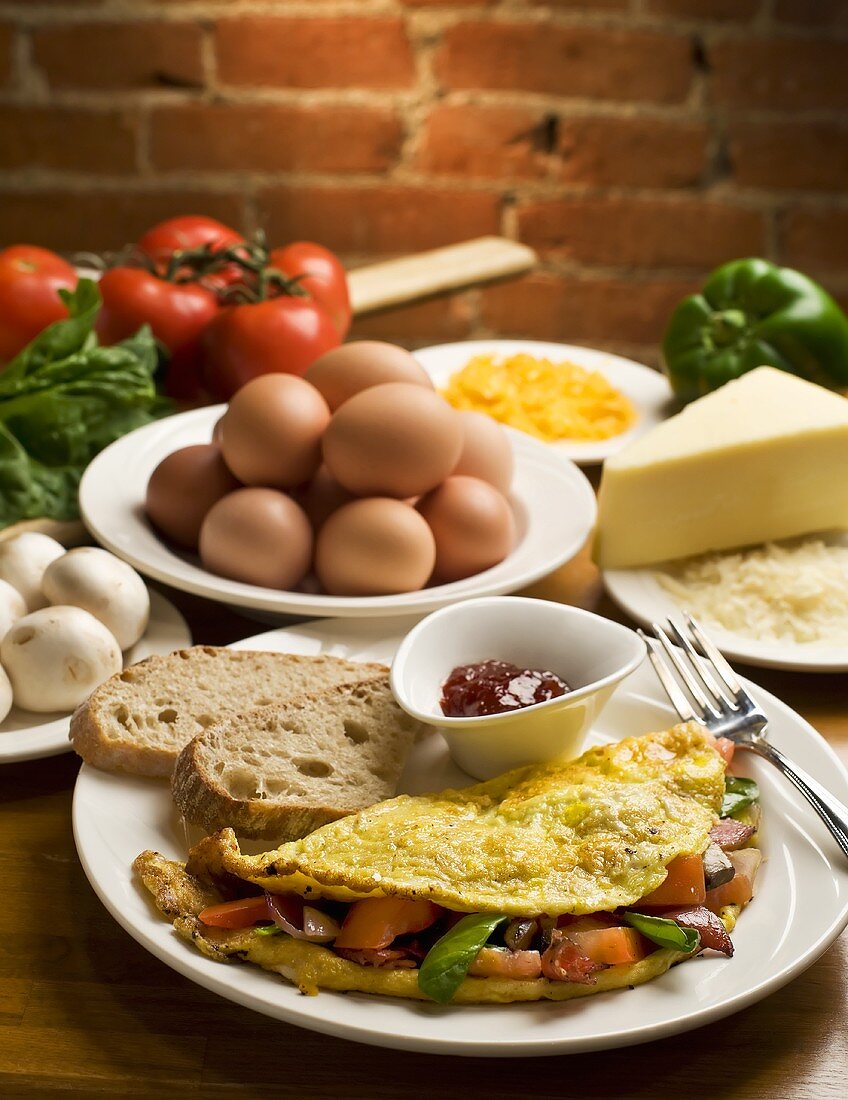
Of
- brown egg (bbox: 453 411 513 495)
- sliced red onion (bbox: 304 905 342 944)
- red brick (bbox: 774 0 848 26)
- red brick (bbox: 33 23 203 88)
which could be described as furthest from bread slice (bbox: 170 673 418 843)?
red brick (bbox: 774 0 848 26)

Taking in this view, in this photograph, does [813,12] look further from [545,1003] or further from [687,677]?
[545,1003]

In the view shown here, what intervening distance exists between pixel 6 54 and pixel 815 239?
2481 millimetres

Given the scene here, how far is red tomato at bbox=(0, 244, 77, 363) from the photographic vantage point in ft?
8.38

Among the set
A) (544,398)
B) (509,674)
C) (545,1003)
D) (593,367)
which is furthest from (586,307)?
(545,1003)

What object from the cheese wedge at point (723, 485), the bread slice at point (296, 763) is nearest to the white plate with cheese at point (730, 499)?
the cheese wedge at point (723, 485)

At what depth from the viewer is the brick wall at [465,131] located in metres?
3.55

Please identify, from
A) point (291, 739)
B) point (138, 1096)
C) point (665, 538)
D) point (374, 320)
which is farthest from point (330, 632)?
point (374, 320)

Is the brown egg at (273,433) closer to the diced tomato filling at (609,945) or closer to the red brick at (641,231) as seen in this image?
the diced tomato filling at (609,945)

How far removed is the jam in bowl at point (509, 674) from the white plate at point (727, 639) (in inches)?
10.5

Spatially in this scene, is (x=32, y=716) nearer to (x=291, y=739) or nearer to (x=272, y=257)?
(x=291, y=739)

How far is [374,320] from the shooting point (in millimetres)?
4062

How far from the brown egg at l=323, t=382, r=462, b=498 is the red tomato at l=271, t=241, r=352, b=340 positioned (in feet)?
3.24

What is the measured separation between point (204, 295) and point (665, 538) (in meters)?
1.20

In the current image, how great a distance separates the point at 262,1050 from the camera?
3.48 feet
